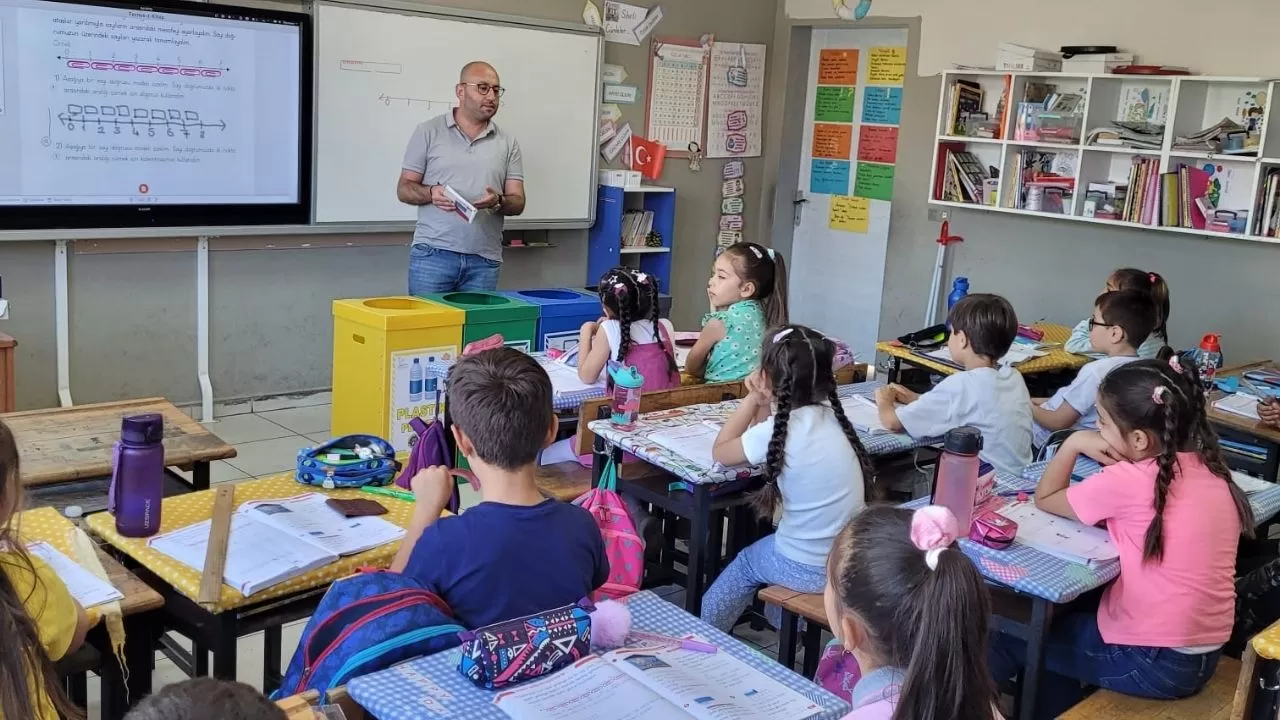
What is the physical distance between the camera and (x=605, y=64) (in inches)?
258

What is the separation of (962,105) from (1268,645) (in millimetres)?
4716

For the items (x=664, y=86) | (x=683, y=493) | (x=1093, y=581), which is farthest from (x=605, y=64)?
(x=1093, y=581)

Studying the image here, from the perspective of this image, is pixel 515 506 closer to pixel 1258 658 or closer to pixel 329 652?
pixel 329 652

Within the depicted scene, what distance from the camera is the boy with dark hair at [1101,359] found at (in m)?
3.81

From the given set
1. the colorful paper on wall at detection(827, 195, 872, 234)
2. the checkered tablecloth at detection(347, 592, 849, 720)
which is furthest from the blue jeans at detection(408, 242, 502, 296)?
the checkered tablecloth at detection(347, 592, 849, 720)

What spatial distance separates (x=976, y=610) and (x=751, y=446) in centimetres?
134

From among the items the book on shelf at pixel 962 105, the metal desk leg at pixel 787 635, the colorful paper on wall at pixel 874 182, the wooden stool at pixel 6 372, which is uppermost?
the book on shelf at pixel 962 105

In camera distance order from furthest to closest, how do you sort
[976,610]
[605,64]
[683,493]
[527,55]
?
[605,64] < [527,55] < [683,493] < [976,610]

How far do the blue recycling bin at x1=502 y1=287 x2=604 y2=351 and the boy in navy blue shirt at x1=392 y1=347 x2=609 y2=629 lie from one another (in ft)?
9.99

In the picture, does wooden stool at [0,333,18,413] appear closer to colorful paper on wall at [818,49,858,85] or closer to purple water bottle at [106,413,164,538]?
purple water bottle at [106,413,164,538]

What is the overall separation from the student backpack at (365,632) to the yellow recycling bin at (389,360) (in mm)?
2873

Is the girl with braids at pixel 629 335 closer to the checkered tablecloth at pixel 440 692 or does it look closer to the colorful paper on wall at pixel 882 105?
the checkered tablecloth at pixel 440 692

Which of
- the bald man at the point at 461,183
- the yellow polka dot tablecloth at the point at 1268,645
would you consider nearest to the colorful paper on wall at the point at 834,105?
the bald man at the point at 461,183

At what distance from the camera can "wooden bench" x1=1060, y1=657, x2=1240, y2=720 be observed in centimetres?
229
